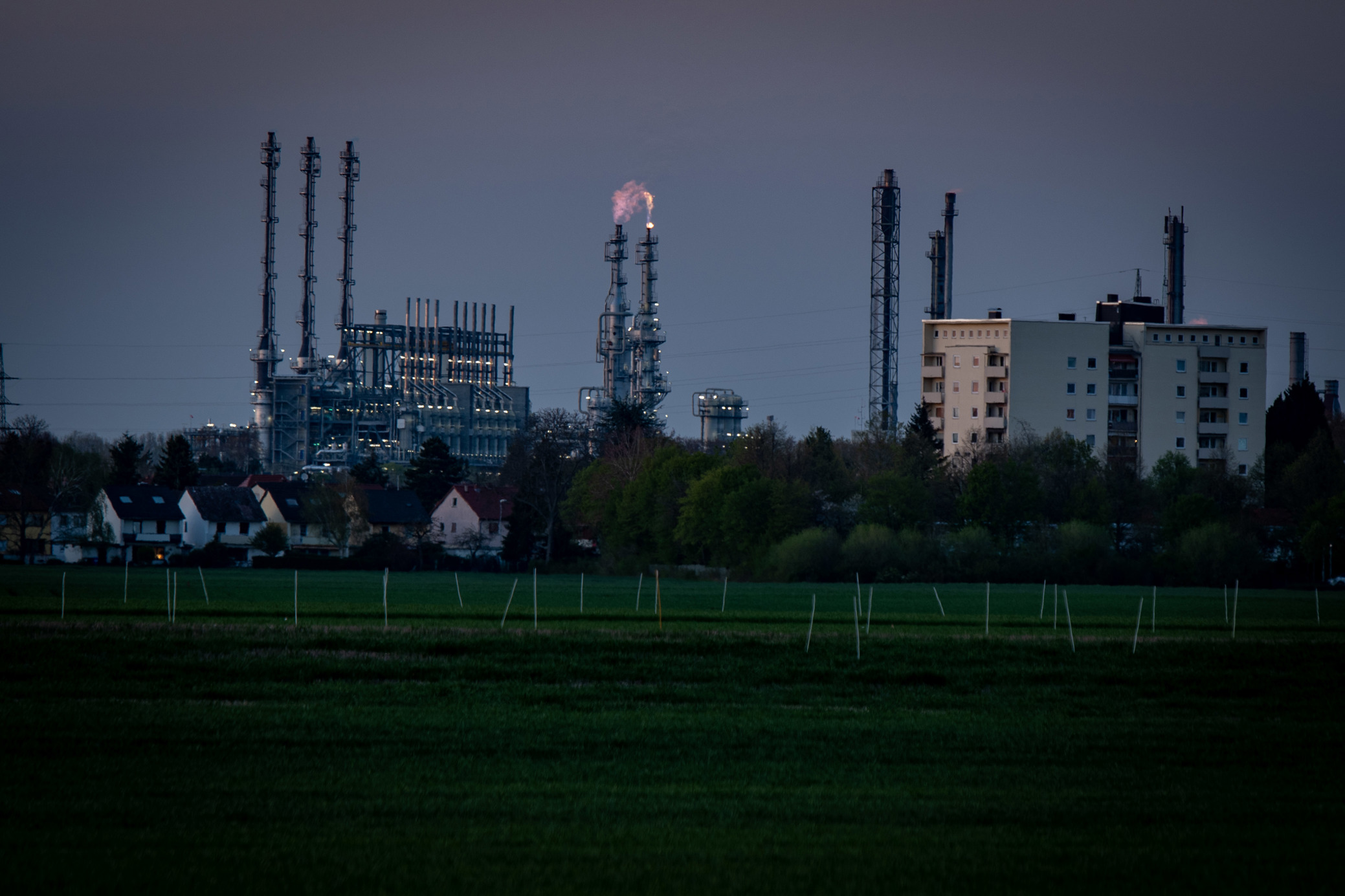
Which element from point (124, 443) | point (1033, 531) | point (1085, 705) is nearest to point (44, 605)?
point (1085, 705)

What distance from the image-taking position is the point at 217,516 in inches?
4747

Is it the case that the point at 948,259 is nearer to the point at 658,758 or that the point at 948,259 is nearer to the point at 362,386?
the point at 362,386

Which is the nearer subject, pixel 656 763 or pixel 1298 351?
pixel 656 763

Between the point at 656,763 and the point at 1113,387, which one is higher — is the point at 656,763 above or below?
below

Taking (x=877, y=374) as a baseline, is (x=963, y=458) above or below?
below

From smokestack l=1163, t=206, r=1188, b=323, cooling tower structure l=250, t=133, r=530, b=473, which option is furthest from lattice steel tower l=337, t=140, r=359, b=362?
smokestack l=1163, t=206, r=1188, b=323

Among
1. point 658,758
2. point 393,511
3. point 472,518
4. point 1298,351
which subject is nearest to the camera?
point 658,758

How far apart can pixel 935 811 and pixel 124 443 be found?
399ft

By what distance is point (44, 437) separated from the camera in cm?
13512

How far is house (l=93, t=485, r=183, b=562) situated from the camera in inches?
4569

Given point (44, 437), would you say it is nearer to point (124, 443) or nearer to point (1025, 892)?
point (124, 443)

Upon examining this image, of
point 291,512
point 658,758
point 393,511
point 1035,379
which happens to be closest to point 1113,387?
point 1035,379

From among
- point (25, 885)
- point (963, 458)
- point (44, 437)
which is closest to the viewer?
point (25, 885)

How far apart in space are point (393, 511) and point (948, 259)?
59.0 meters
